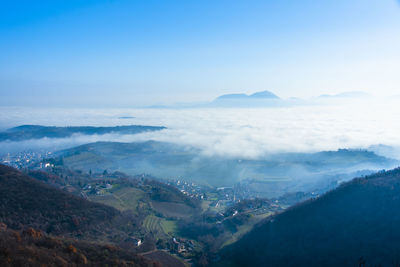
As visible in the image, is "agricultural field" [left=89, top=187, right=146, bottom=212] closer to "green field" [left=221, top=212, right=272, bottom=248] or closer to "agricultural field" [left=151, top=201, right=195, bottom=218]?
"agricultural field" [left=151, top=201, right=195, bottom=218]

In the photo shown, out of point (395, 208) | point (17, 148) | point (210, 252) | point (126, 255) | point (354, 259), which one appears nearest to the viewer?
point (126, 255)

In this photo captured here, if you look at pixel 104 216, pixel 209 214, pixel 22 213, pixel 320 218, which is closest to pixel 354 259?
pixel 320 218

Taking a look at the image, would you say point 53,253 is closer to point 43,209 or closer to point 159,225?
point 43,209

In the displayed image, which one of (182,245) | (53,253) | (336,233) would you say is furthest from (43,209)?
(336,233)

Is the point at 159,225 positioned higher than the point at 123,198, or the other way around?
the point at 123,198

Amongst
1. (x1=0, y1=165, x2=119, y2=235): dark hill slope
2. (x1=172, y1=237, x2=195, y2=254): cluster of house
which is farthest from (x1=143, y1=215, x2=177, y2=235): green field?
(x1=0, y1=165, x2=119, y2=235): dark hill slope

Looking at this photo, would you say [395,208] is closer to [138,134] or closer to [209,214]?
[209,214]
